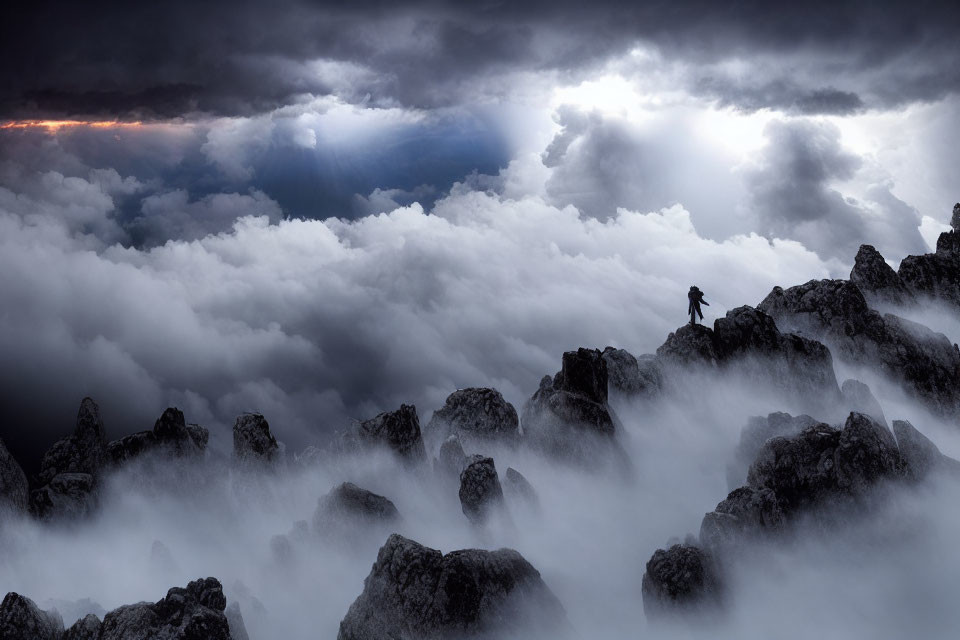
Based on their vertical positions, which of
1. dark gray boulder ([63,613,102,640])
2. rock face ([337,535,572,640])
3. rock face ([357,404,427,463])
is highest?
rock face ([357,404,427,463])

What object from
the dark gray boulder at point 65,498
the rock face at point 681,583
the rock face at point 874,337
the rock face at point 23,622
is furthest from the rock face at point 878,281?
the rock face at point 23,622

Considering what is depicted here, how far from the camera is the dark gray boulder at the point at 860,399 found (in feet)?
331

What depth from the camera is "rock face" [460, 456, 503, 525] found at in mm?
96000

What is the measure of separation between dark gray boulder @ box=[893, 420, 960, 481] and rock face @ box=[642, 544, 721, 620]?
2802 cm

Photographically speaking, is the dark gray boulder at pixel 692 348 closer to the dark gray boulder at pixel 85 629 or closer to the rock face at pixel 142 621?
the rock face at pixel 142 621

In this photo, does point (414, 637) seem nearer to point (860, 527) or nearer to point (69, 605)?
point (69, 605)

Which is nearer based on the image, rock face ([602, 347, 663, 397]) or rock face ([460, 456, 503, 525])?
rock face ([460, 456, 503, 525])

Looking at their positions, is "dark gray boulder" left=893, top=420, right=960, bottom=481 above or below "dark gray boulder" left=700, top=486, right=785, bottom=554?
above

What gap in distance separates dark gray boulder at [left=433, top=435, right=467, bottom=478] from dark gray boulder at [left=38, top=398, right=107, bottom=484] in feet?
170

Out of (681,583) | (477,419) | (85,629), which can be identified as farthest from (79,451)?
(681,583)

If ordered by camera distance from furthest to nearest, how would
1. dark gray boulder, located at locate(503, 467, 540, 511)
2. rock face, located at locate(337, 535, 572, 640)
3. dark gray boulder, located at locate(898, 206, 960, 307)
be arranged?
dark gray boulder, located at locate(898, 206, 960, 307) → dark gray boulder, located at locate(503, 467, 540, 511) → rock face, located at locate(337, 535, 572, 640)

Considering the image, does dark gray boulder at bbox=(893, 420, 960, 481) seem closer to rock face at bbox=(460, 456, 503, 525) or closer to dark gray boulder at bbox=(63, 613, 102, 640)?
rock face at bbox=(460, 456, 503, 525)

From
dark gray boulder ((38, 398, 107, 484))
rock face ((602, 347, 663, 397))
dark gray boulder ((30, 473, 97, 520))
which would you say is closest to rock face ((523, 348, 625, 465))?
rock face ((602, 347, 663, 397))

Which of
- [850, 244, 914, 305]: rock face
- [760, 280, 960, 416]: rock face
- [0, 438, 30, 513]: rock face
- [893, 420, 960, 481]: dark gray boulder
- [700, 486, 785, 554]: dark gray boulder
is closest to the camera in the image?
[700, 486, 785, 554]: dark gray boulder
